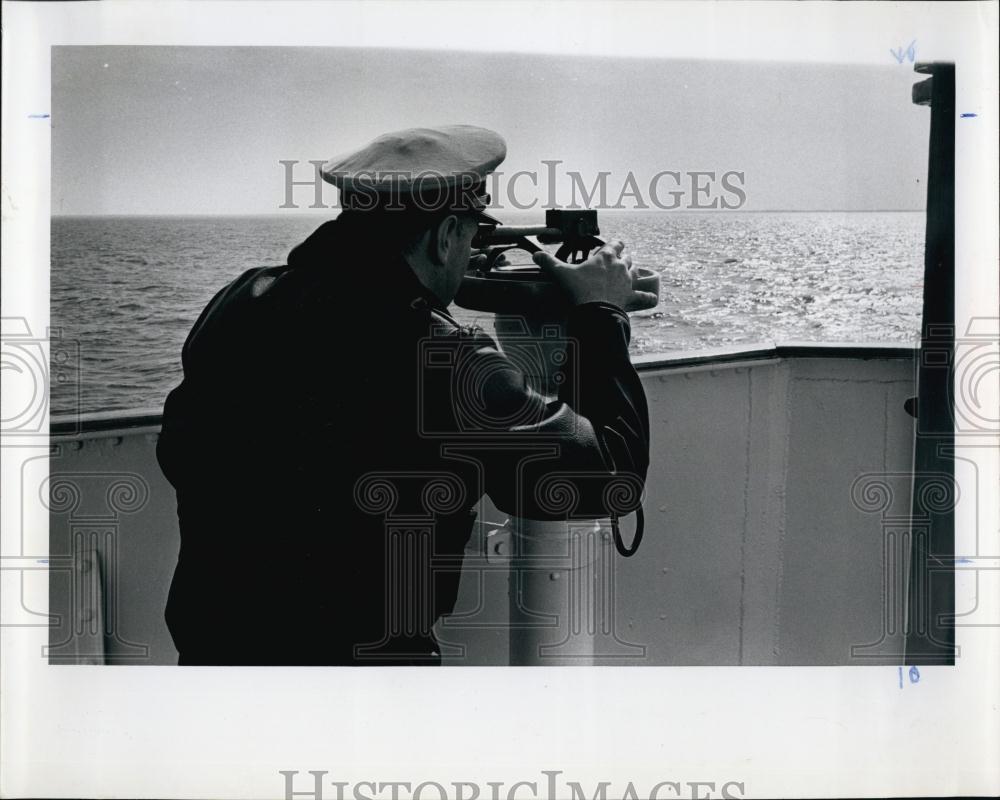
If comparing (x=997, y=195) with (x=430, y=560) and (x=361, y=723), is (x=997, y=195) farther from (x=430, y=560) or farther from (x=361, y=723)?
(x=361, y=723)

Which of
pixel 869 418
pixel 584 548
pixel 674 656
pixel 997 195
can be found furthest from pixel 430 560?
pixel 997 195

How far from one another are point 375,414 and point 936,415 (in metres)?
1.27

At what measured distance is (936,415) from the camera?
219 centimetres

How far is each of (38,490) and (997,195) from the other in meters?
2.25

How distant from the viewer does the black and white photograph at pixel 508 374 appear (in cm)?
205

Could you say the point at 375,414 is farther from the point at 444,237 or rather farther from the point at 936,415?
the point at 936,415

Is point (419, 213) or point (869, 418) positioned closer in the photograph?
point (419, 213)

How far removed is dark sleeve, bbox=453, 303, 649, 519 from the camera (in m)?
2.04

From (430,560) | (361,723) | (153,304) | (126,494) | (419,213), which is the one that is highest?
(419,213)

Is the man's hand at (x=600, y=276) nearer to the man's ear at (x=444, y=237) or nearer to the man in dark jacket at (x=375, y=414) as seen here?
the man in dark jacket at (x=375, y=414)

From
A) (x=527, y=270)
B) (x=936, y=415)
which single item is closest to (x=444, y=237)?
(x=527, y=270)

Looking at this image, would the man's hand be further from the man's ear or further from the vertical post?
the vertical post

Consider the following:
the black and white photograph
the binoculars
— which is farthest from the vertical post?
the binoculars

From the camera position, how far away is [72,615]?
214 cm
